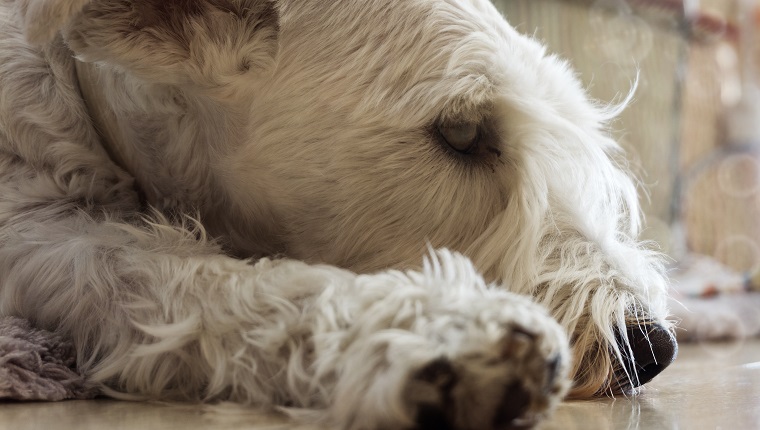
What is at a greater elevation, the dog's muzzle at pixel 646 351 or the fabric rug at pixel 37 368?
the dog's muzzle at pixel 646 351

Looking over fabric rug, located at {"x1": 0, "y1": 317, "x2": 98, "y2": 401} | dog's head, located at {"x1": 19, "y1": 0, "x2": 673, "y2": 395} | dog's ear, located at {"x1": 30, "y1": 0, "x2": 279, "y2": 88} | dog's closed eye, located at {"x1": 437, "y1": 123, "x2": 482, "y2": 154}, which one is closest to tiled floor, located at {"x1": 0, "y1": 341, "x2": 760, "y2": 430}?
fabric rug, located at {"x1": 0, "y1": 317, "x2": 98, "y2": 401}

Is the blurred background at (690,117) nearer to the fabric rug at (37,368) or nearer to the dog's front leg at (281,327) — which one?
the dog's front leg at (281,327)

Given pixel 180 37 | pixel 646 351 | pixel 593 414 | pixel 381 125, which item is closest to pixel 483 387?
pixel 593 414

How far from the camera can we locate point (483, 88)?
1.52 meters

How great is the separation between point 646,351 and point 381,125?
1.97ft

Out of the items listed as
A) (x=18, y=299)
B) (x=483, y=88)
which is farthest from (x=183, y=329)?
(x=483, y=88)

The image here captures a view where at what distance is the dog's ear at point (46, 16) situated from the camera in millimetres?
1354

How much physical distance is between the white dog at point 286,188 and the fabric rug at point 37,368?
0.03m

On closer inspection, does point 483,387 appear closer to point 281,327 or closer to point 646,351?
point 281,327

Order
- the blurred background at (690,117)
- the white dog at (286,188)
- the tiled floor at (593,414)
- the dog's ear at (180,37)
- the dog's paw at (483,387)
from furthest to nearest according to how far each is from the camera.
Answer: the blurred background at (690,117) < the dog's ear at (180,37) < the white dog at (286,188) < the tiled floor at (593,414) < the dog's paw at (483,387)

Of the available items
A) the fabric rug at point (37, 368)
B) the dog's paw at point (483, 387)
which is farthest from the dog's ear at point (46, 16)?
the dog's paw at point (483, 387)

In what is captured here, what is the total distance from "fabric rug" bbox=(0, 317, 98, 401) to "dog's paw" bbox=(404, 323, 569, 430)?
68 centimetres

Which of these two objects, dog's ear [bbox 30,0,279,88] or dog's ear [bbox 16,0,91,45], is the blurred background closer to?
dog's ear [bbox 30,0,279,88]

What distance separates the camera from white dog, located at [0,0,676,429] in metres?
1.27
